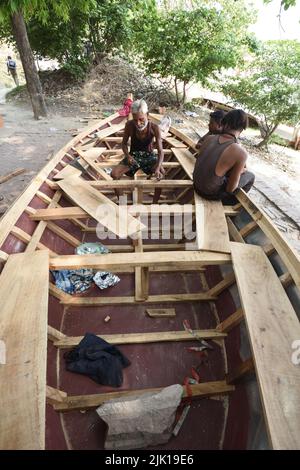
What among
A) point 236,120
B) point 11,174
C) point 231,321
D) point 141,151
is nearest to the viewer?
point 231,321

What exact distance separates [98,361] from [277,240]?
1.96 meters

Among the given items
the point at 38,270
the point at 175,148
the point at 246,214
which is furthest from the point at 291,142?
the point at 38,270

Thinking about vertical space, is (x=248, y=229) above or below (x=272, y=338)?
above

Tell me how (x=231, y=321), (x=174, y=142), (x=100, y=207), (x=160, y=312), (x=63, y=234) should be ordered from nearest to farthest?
1. (x=231, y=321)
2. (x=160, y=312)
3. (x=100, y=207)
4. (x=63, y=234)
5. (x=174, y=142)

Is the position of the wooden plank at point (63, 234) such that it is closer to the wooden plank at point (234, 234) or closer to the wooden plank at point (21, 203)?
the wooden plank at point (21, 203)

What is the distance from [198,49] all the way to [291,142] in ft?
18.0

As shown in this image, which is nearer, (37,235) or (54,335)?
(54,335)

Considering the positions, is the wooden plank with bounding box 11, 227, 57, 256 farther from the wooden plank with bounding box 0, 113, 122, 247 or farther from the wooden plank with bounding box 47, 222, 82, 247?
the wooden plank with bounding box 47, 222, 82, 247

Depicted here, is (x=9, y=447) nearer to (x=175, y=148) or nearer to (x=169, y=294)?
(x=169, y=294)

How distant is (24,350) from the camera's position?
1788 mm

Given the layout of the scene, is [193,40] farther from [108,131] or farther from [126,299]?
[126,299]

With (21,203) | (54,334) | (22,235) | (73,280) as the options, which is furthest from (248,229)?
(21,203)

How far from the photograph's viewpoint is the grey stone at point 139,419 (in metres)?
1.87

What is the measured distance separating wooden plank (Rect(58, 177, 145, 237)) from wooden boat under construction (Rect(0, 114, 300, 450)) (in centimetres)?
2
